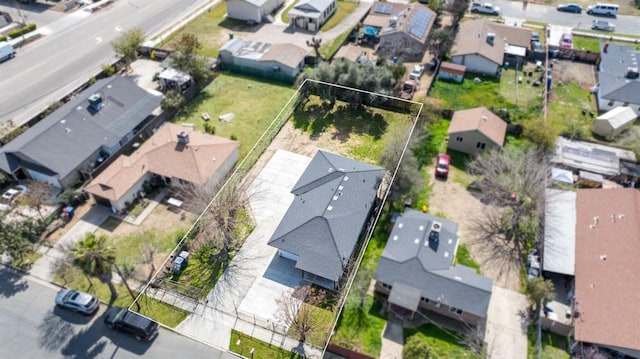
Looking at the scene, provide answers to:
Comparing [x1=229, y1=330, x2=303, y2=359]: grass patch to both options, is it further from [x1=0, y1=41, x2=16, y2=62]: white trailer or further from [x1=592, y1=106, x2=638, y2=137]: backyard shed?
[x1=0, y1=41, x2=16, y2=62]: white trailer

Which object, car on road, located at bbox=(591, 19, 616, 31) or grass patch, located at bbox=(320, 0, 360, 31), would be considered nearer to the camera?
car on road, located at bbox=(591, 19, 616, 31)

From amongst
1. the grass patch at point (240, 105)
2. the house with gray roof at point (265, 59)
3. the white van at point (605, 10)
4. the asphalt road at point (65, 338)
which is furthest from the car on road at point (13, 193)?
the white van at point (605, 10)

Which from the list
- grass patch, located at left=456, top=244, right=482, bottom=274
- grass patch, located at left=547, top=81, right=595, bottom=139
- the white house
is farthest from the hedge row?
grass patch, located at left=547, top=81, right=595, bottom=139

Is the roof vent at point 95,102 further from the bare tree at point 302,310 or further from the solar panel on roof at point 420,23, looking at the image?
the solar panel on roof at point 420,23

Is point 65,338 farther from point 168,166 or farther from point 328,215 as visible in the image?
point 328,215

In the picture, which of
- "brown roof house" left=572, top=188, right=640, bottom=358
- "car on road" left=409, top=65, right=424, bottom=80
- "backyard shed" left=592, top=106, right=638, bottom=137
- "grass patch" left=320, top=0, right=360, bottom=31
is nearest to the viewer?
"brown roof house" left=572, top=188, right=640, bottom=358
